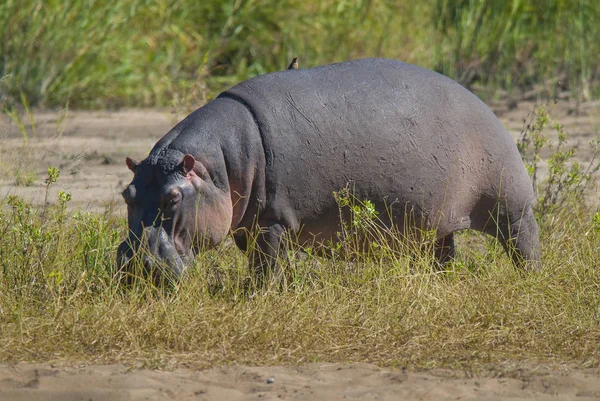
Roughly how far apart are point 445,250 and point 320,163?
99 cm

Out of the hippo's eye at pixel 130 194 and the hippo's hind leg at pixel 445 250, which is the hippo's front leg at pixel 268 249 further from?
the hippo's hind leg at pixel 445 250

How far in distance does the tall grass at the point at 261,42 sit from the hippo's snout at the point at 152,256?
4.67 meters

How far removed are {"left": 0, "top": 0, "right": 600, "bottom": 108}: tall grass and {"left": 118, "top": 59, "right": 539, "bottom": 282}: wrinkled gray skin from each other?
434 cm

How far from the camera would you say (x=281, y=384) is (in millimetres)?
3475

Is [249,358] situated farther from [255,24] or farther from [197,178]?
[255,24]

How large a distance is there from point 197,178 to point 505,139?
1.38 m

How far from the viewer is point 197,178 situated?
407 cm

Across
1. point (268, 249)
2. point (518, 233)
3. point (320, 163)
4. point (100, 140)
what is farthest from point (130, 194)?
point (100, 140)

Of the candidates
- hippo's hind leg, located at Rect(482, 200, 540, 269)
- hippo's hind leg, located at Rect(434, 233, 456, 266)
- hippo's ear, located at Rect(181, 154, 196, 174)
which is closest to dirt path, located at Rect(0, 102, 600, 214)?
hippo's ear, located at Rect(181, 154, 196, 174)

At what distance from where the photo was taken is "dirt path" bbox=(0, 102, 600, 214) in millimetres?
6133

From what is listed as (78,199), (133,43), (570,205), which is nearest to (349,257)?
(570,205)

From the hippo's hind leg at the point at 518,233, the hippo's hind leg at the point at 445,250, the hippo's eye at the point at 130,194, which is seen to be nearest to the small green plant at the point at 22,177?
the hippo's eye at the point at 130,194

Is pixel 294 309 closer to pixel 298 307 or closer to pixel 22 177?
pixel 298 307

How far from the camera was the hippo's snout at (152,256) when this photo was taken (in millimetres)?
3994
